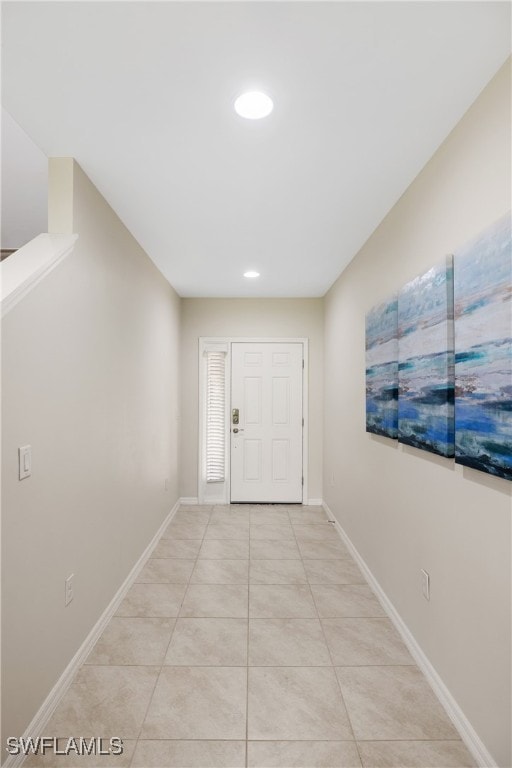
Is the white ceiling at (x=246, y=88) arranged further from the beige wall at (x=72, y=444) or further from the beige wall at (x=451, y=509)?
the beige wall at (x=72, y=444)

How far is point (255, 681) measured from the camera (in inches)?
77.2

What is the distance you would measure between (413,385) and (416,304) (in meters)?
0.41

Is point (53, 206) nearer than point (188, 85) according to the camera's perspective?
No

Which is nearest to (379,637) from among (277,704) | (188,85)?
(277,704)

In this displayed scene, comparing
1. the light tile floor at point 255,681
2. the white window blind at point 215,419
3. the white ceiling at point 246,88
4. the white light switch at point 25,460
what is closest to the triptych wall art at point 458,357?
the white ceiling at point 246,88

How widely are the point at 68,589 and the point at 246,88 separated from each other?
229cm

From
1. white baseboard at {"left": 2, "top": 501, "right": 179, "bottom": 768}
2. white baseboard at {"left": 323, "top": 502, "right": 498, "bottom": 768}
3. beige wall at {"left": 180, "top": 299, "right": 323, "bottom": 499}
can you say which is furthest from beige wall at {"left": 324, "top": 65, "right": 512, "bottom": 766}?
beige wall at {"left": 180, "top": 299, "right": 323, "bottom": 499}

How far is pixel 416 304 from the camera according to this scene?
6.81ft

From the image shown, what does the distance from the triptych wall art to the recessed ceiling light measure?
971mm

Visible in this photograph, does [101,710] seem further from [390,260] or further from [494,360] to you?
[390,260]

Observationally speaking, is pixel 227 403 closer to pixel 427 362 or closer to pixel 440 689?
pixel 427 362

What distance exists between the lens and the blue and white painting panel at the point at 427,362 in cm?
175

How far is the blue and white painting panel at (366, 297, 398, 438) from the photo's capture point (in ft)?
8.02

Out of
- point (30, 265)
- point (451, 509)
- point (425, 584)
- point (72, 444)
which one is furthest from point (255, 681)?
point (30, 265)
